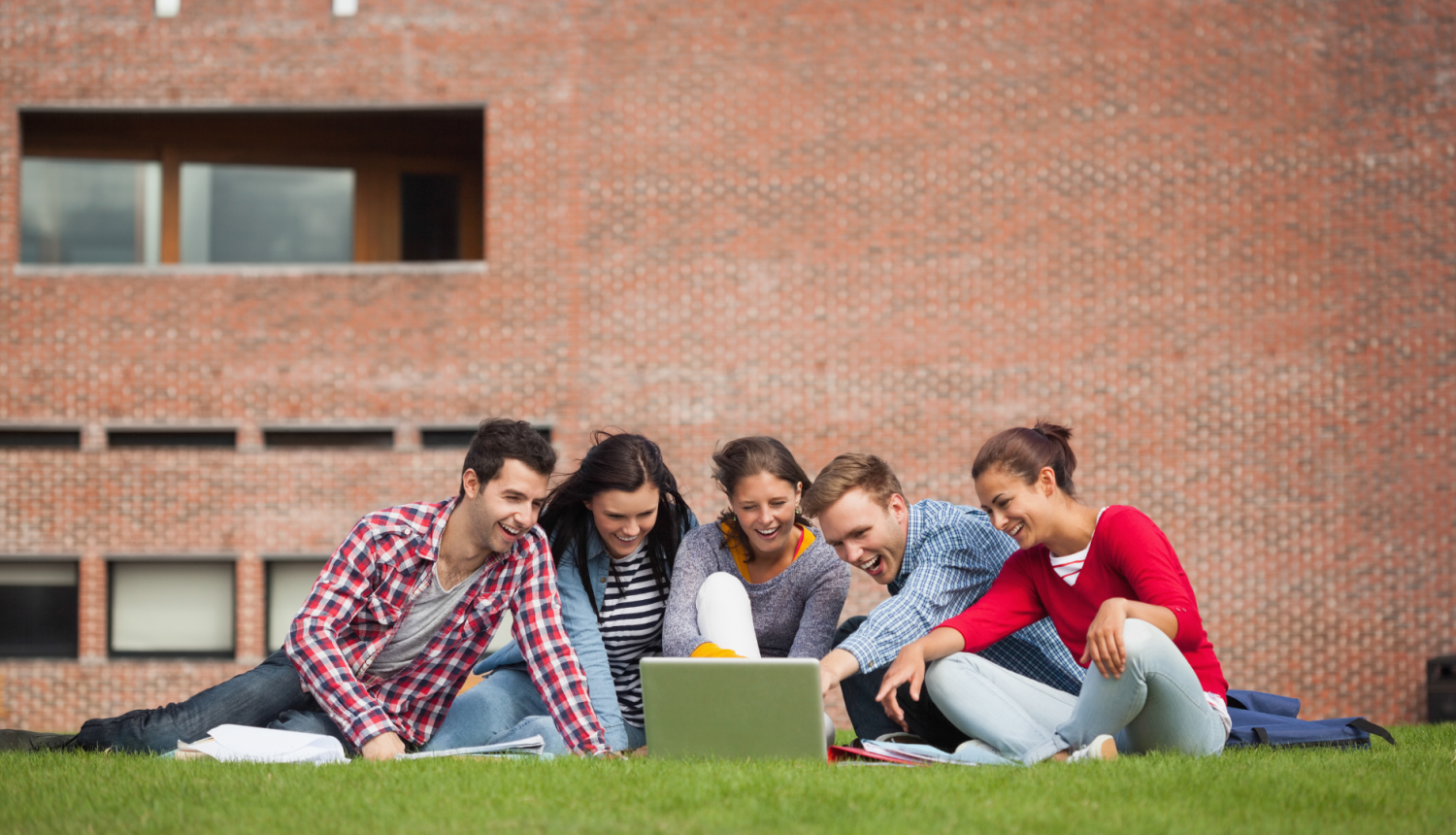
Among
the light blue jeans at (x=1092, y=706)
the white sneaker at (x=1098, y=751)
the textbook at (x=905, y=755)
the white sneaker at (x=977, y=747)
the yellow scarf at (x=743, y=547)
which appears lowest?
the textbook at (x=905, y=755)

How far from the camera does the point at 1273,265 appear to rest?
12.6 metres

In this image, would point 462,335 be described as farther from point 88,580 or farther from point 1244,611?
point 1244,611

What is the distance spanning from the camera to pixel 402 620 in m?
4.83

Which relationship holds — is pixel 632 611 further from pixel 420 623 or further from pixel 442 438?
pixel 442 438

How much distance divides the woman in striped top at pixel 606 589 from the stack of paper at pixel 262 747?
1.89 feet

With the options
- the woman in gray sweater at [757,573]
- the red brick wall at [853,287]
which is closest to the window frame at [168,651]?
the red brick wall at [853,287]

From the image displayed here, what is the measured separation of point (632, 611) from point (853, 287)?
8.09 meters

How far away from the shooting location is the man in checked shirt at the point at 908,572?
446cm

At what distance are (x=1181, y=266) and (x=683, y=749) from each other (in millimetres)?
10208

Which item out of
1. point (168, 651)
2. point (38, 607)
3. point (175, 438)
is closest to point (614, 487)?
point (175, 438)

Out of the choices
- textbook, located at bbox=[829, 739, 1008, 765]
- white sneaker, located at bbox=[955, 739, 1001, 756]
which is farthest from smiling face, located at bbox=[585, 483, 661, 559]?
white sneaker, located at bbox=[955, 739, 1001, 756]

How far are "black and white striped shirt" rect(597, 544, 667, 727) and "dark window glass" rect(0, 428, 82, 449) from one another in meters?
9.88

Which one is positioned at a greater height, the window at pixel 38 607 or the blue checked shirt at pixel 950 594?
the blue checked shirt at pixel 950 594

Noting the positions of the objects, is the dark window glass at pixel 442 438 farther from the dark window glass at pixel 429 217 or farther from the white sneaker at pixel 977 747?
the white sneaker at pixel 977 747
